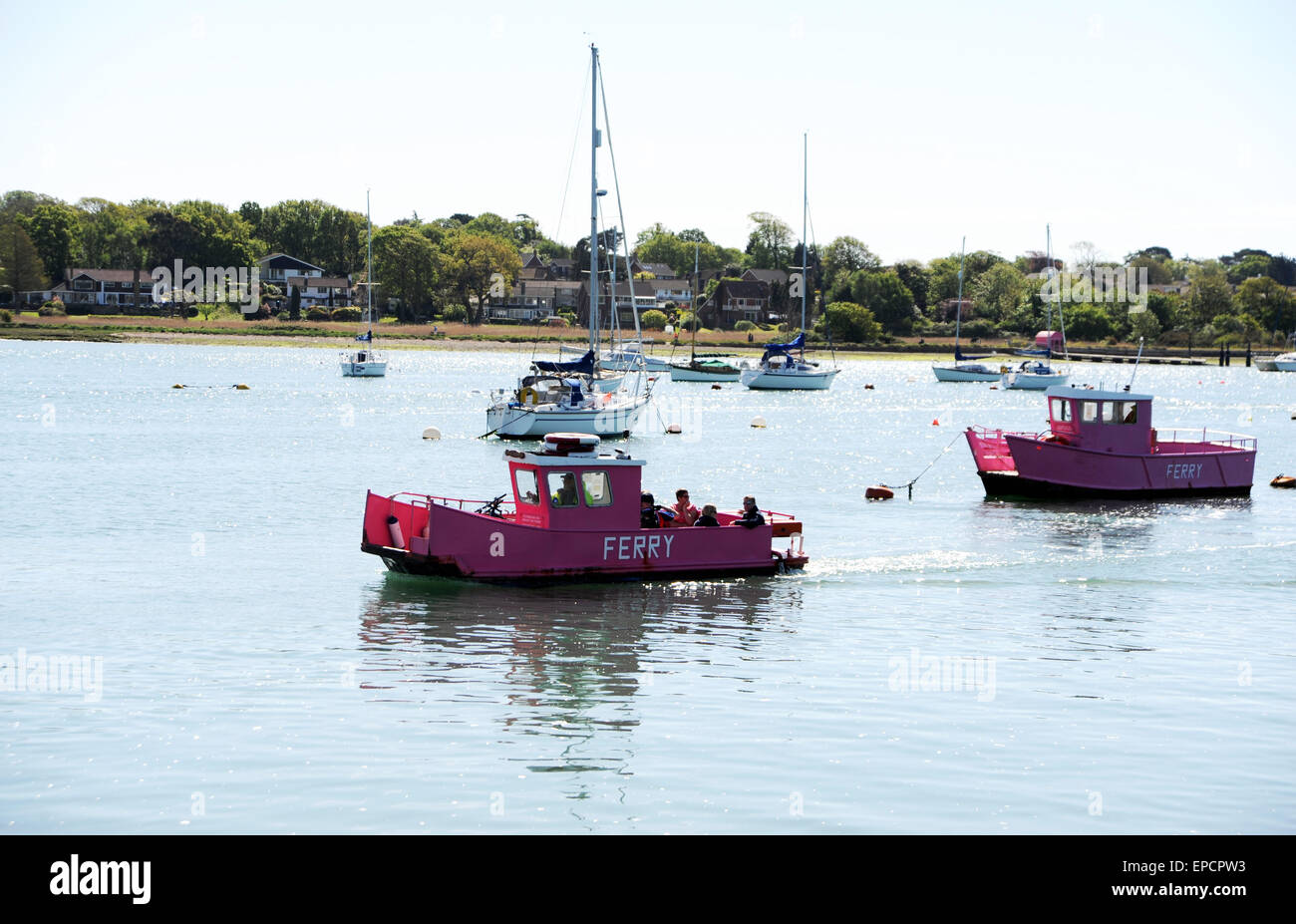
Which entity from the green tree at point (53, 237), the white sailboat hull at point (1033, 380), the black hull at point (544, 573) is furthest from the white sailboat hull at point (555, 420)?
the green tree at point (53, 237)

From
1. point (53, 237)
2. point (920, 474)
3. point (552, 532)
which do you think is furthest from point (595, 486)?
point (53, 237)

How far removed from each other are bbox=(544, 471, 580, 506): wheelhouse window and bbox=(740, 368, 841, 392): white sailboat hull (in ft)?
285

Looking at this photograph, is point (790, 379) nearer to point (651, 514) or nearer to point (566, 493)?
point (651, 514)

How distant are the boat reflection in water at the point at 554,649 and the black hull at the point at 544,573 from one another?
260mm

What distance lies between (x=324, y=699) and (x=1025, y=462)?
100 feet

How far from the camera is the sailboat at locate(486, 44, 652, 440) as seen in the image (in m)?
60.9

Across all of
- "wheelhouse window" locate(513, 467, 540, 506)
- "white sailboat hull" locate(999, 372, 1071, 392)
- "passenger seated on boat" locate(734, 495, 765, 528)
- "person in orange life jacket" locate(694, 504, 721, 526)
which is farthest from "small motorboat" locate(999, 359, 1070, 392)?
"wheelhouse window" locate(513, 467, 540, 506)

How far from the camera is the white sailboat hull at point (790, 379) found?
112 m

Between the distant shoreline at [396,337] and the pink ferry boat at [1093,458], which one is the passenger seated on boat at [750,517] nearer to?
the pink ferry boat at [1093,458]

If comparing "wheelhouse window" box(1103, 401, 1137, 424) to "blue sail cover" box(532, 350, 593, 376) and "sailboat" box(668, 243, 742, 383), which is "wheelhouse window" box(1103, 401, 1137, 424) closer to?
"blue sail cover" box(532, 350, 593, 376)

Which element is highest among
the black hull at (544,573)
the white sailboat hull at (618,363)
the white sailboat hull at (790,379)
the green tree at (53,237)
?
the green tree at (53,237)

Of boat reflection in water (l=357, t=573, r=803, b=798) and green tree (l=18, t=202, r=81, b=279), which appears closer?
boat reflection in water (l=357, t=573, r=803, b=798)

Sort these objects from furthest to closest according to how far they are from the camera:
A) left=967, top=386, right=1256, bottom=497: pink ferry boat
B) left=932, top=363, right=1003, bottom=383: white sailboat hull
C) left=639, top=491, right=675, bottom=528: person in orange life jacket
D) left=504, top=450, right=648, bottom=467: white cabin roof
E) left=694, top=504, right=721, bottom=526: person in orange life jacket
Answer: left=932, top=363, right=1003, bottom=383: white sailboat hull → left=967, top=386, right=1256, bottom=497: pink ferry boat → left=694, top=504, right=721, bottom=526: person in orange life jacket → left=639, top=491, right=675, bottom=528: person in orange life jacket → left=504, top=450, right=648, bottom=467: white cabin roof
